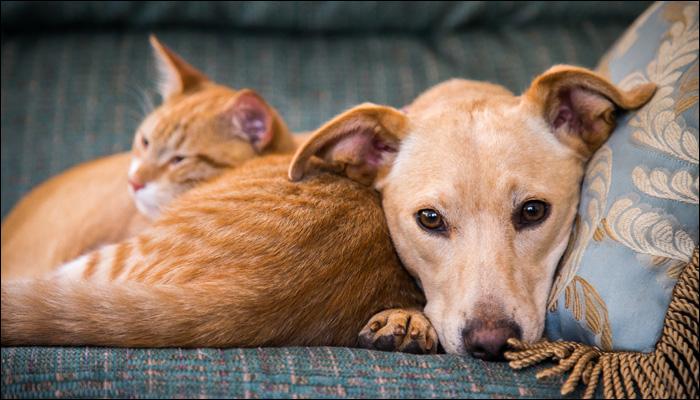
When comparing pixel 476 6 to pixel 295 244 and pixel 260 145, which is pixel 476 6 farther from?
pixel 295 244

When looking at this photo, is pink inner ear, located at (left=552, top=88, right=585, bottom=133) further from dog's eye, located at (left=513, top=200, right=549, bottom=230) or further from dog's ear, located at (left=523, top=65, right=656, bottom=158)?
dog's eye, located at (left=513, top=200, right=549, bottom=230)

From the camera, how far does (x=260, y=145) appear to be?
2.36 meters

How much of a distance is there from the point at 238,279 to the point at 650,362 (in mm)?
940

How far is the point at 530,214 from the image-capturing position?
1.75 metres

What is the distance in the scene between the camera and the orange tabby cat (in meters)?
2.34

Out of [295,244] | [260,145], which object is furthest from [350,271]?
[260,145]

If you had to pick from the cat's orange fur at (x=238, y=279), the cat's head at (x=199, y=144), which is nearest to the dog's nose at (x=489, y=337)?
the cat's orange fur at (x=238, y=279)

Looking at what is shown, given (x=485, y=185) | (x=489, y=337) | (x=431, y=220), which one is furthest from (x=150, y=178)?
(x=489, y=337)

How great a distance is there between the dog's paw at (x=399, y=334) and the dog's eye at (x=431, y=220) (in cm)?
24

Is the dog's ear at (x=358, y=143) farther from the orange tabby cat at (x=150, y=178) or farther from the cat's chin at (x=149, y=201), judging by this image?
the cat's chin at (x=149, y=201)

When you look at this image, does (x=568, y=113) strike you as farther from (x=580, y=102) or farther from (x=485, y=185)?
(x=485, y=185)

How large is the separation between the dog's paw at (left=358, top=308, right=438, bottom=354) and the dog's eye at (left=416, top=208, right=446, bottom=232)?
24 centimetres

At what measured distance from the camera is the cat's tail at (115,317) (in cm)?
152

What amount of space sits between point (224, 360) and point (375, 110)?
2.66 ft
